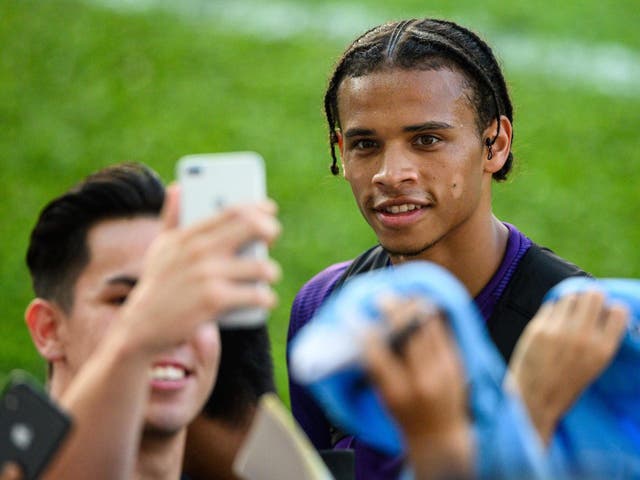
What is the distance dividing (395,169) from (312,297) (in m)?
0.50

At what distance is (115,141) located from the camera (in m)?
8.03

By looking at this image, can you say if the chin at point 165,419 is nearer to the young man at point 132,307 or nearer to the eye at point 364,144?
the young man at point 132,307

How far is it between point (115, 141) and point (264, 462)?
6.30 metres

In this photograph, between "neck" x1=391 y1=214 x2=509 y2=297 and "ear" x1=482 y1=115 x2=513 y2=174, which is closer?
"neck" x1=391 y1=214 x2=509 y2=297

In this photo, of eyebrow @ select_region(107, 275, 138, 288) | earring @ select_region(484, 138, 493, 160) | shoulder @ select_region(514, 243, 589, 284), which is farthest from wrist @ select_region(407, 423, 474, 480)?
earring @ select_region(484, 138, 493, 160)

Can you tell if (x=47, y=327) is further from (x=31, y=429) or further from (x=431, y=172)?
(x=431, y=172)

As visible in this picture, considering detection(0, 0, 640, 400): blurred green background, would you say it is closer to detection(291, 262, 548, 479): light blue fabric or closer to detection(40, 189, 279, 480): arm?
detection(40, 189, 279, 480): arm

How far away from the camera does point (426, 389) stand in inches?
58.5

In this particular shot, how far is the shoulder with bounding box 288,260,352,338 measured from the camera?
3.47m

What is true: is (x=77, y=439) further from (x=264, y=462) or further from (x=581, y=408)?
(x=581, y=408)

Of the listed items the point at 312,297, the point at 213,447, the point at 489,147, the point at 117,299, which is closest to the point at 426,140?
the point at 489,147

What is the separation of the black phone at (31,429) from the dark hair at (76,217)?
70cm

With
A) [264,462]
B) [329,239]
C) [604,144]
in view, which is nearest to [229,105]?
[329,239]

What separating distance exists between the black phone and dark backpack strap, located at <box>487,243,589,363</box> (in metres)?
1.55
